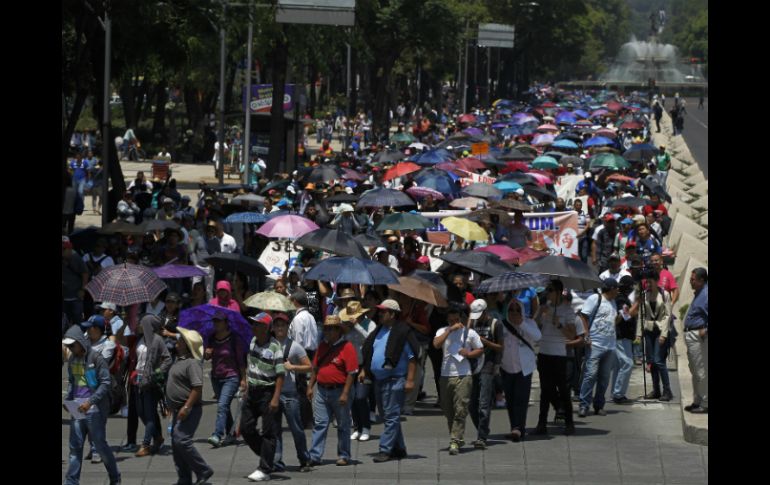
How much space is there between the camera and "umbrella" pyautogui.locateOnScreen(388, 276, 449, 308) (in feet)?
52.1

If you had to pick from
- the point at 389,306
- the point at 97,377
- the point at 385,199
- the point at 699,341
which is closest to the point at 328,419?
the point at 389,306

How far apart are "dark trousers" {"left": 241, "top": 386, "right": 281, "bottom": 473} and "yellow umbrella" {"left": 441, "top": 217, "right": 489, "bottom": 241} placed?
8.67m

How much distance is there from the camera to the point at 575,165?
40750 millimetres

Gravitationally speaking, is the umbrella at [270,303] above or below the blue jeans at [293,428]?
above

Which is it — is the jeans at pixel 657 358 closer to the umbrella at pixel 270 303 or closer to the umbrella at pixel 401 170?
the umbrella at pixel 270 303

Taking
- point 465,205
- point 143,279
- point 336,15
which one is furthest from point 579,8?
point 143,279

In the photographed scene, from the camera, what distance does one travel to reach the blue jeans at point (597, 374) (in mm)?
16109

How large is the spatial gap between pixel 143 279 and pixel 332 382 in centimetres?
297

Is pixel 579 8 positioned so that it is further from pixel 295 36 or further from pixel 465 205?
pixel 465 205

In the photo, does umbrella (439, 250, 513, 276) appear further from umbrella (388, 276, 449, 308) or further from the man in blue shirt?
the man in blue shirt

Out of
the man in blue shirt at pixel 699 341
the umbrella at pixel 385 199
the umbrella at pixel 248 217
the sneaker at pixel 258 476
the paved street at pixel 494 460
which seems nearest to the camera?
the sneaker at pixel 258 476

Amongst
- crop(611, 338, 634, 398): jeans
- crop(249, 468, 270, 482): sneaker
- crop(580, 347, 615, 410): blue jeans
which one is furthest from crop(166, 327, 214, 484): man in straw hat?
crop(611, 338, 634, 398): jeans

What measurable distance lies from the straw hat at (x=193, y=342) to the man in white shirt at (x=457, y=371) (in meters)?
2.13

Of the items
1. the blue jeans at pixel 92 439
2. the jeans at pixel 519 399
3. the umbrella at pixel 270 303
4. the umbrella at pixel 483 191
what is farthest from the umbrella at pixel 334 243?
the umbrella at pixel 483 191
